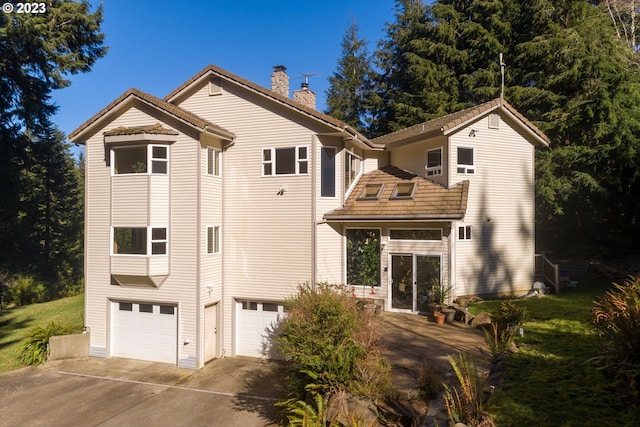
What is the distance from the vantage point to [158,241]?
1409cm

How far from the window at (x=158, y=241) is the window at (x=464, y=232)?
38.7 ft

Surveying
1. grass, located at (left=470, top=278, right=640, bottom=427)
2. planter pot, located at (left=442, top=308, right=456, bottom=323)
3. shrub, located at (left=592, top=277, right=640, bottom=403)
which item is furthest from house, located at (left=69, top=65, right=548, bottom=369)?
shrub, located at (left=592, top=277, right=640, bottom=403)

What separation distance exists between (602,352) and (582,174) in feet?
59.1

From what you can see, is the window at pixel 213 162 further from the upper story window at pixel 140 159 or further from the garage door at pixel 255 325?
the garage door at pixel 255 325

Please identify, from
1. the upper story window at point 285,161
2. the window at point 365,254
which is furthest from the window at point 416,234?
the upper story window at point 285,161

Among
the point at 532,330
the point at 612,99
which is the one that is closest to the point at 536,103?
the point at 612,99

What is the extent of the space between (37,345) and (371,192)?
14.7 m

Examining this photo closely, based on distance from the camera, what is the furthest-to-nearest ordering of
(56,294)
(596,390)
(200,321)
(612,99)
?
1. (56,294)
2. (612,99)
3. (200,321)
4. (596,390)

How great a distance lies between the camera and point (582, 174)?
22.4 metres

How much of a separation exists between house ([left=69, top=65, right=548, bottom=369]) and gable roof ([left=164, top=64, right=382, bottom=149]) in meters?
0.05

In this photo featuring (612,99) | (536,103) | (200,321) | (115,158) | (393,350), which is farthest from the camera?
(536,103)

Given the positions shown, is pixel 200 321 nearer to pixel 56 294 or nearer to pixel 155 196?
pixel 155 196

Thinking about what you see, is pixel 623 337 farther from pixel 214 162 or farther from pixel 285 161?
pixel 214 162

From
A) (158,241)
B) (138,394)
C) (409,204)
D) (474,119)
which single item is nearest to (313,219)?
(409,204)
